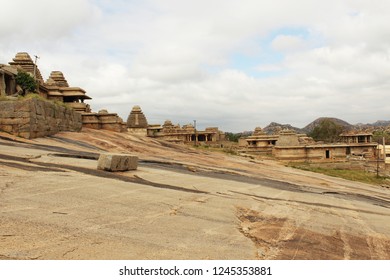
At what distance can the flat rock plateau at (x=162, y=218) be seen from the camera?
4.65 metres

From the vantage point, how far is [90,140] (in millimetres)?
16719

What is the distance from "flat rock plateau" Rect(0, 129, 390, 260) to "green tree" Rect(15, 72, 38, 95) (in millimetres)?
14081

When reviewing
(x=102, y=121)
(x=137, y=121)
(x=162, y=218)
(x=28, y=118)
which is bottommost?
(x=162, y=218)

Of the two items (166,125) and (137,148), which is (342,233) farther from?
(166,125)

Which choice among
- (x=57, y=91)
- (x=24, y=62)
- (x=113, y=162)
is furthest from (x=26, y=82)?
(x=113, y=162)

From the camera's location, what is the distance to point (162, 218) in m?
6.00

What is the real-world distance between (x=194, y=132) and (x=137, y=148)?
37924mm

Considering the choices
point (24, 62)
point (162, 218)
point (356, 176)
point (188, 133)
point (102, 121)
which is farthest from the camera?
point (188, 133)

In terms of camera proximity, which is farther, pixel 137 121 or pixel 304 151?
pixel 137 121

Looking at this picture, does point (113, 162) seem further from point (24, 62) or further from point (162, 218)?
point (24, 62)

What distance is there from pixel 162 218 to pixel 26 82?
68.5ft

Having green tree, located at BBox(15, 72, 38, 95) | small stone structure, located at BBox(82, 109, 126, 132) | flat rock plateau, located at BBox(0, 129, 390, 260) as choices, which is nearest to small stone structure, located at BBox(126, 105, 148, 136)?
small stone structure, located at BBox(82, 109, 126, 132)

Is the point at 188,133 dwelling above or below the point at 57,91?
below

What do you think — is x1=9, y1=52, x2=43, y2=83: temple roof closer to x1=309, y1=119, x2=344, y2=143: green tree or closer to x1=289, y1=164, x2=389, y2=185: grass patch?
x1=289, y1=164, x2=389, y2=185: grass patch
